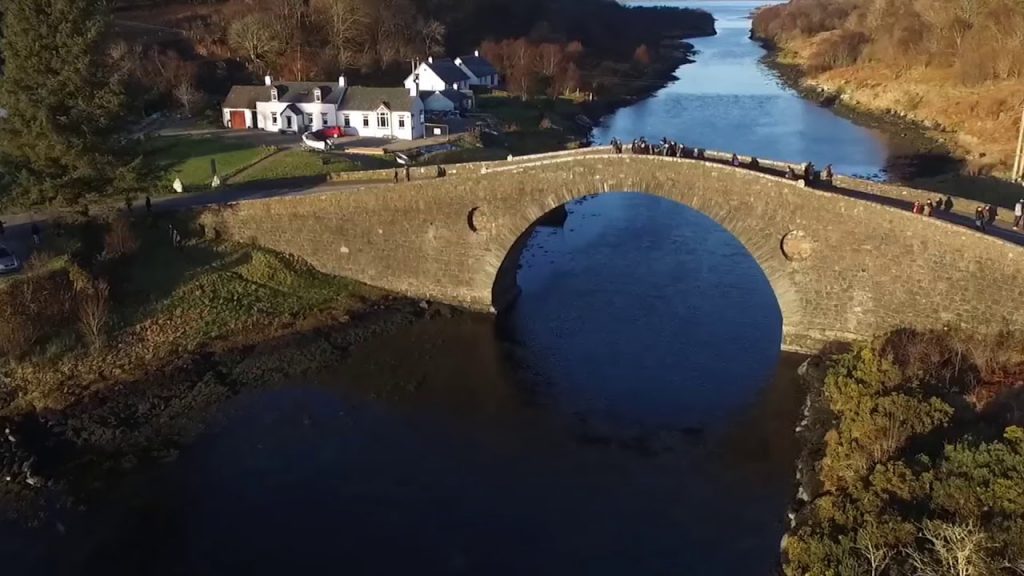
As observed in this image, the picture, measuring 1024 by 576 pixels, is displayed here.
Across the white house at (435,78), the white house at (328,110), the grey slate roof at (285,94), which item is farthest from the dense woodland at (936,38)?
the grey slate roof at (285,94)

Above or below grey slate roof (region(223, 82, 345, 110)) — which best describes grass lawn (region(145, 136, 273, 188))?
below

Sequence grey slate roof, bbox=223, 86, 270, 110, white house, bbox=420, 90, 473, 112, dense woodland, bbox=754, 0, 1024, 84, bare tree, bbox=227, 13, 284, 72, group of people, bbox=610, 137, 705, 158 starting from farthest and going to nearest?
bare tree, bbox=227, 13, 284, 72 → dense woodland, bbox=754, 0, 1024, 84 → white house, bbox=420, 90, 473, 112 → grey slate roof, bbox=223, 86, 270, 110 → group of people, bbox=610, 137, 705, 158

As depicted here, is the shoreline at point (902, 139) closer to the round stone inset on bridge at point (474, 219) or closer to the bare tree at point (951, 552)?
the round stone inset on bridge at point (474, 219)

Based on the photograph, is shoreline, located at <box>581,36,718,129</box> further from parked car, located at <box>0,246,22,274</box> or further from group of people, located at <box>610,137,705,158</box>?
parked car, located at <box>0,246,22,274</box>

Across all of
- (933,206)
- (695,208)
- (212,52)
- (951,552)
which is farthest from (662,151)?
(212,52)

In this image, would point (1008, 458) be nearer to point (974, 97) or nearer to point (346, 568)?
point (346, 568)

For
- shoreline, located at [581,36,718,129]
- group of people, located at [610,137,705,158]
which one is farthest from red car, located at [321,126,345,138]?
group of people, located at [610,137,705,158]

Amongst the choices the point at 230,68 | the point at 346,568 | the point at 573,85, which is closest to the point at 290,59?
the point at 230,68
